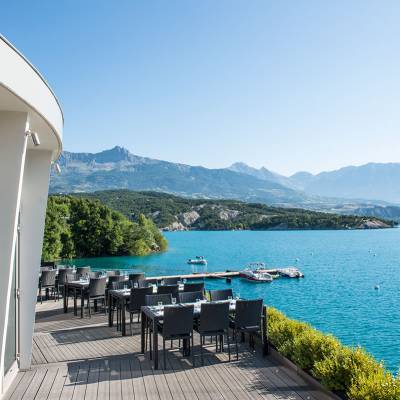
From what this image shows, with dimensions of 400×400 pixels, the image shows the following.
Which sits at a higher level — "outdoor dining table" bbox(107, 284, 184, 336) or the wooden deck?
"outdoor dining table" bbox(107, 284, 184, 336)

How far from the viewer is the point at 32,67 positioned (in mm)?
3984

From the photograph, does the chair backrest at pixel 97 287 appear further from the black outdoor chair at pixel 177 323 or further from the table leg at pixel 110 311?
the black outdoor chair at pixel 177 323

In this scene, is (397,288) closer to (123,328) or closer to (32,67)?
(123,328)

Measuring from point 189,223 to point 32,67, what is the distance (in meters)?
134

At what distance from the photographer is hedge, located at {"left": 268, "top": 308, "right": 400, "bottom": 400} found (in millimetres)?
4176

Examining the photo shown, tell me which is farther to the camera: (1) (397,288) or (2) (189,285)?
(1) (397,288)

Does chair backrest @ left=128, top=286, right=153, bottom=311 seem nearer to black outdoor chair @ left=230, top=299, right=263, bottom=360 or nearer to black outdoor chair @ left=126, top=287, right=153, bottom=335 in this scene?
black outdoor chair @ left=126, top=287, right=153, bottom=335

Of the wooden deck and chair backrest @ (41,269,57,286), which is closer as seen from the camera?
the wooden deck

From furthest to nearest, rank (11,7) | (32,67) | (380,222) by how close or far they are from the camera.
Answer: (380,222) → (11,7) → (32,67)

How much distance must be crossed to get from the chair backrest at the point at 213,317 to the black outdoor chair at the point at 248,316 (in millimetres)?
215

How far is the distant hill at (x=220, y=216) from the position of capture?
125312mm

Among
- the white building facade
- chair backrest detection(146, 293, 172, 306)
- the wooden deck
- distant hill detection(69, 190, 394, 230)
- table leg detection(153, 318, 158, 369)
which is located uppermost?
distant hill detection(69, 190, 394, 230)

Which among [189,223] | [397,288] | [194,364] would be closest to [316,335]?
[194,364]

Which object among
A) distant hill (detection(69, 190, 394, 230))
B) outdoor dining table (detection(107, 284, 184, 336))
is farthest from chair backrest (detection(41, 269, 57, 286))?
distant hill (detection(69, 190, 394, 230))
